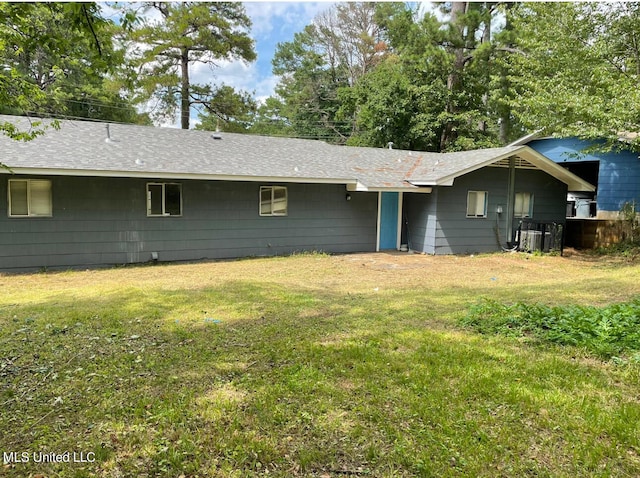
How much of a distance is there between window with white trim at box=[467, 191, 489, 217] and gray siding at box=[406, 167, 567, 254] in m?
0.14

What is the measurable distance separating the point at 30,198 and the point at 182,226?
11.0 ft

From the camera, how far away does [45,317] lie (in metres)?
5.47

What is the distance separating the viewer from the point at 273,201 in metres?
12.3

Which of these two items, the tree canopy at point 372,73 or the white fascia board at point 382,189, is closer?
the tree canopy at point 372,73

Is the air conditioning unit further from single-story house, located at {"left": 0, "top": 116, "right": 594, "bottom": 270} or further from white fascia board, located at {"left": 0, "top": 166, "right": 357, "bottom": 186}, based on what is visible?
white fascia board, located at {"left": 0, "top": 166, "right": 357, "bottom": 186}

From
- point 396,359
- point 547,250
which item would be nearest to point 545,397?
point 396,359

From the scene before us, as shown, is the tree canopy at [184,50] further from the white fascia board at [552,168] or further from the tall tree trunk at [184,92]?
the white fascia board at [552,168]

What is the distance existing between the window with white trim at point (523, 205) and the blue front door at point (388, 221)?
4.18m

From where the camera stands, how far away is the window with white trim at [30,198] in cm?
937

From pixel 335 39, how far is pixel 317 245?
26.0 m

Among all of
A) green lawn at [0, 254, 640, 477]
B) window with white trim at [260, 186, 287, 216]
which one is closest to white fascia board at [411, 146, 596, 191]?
window with white trim at [260, 186, 287, 216]

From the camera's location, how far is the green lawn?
2473 millimetres

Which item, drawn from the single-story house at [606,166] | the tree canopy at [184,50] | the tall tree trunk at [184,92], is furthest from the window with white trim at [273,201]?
the tall tree trunk at [184,92]

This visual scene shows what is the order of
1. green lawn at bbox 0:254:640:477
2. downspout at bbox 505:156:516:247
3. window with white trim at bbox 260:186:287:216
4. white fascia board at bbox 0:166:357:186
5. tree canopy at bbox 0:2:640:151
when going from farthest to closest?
downspout at bbox 505:156:516:247
window with white trim at bbox 260:186:287:216
white fascia board at bbox 0:166:357:186
tree canopy at bbox 0:2:640:151
green lawn at bbox 0:254:640:477
